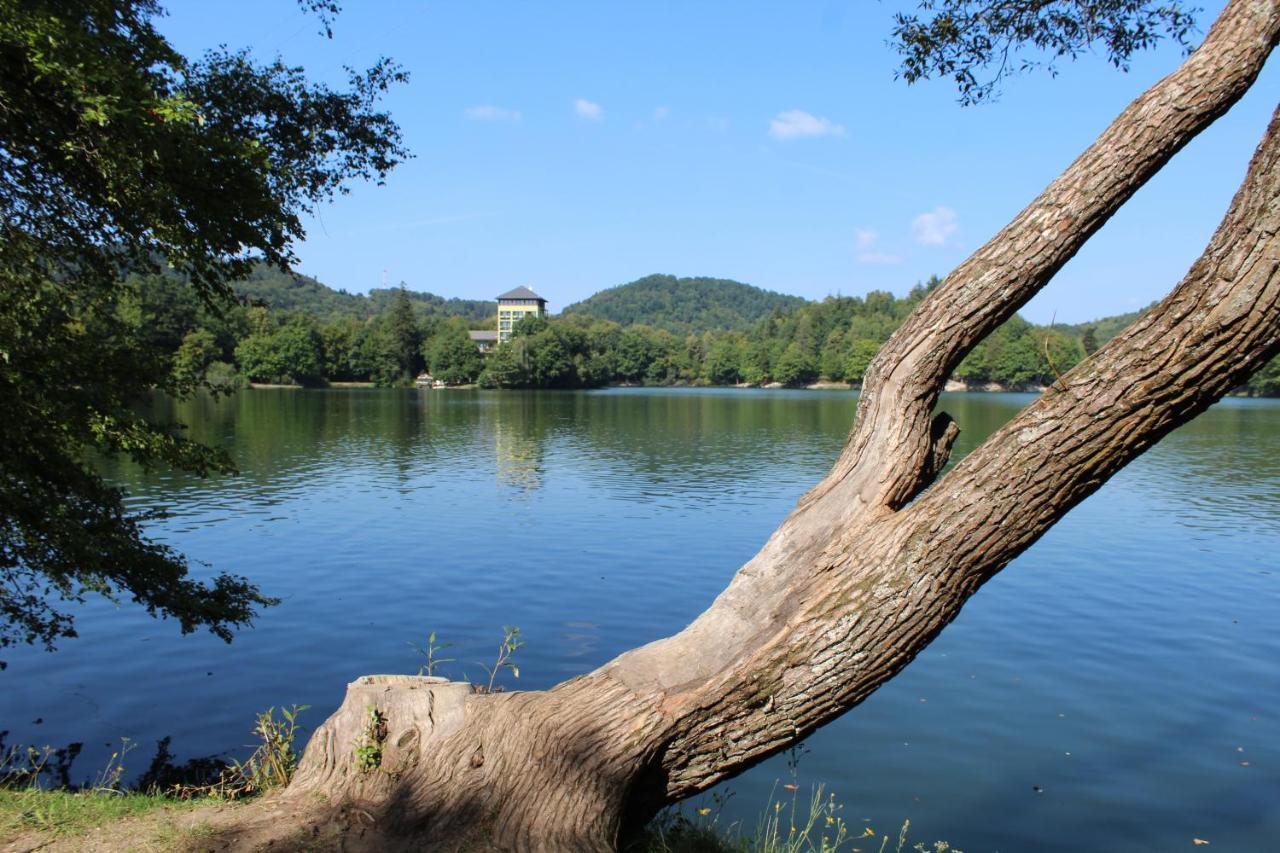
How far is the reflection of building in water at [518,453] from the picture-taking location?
27750 millimetres

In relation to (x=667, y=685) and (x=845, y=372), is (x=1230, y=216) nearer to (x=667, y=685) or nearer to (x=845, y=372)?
(x=667, y=685)

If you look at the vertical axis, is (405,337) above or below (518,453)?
above

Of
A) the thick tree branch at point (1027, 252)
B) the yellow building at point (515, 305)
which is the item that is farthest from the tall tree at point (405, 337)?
the thick tree branch at point (1027, 252)

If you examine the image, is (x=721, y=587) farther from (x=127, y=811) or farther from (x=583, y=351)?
(x=583, y=351)

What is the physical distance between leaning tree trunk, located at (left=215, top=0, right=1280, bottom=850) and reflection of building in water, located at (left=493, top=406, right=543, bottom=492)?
842 inches

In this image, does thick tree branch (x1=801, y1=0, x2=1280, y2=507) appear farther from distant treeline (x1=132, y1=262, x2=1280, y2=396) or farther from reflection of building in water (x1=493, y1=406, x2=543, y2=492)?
distant treeline (x1=132, y1=262, x2=1280, y2=396)

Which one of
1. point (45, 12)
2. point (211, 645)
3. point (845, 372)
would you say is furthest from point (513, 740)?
point (845, 372)

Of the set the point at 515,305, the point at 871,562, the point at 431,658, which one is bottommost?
the point at 431,658

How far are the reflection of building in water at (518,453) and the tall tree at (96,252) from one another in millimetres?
17983

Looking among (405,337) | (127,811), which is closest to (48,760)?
(127,811)

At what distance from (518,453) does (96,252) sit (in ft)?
91.5

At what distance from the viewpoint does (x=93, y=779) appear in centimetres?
813

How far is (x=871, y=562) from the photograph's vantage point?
3.71 metres

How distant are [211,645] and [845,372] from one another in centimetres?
12840
